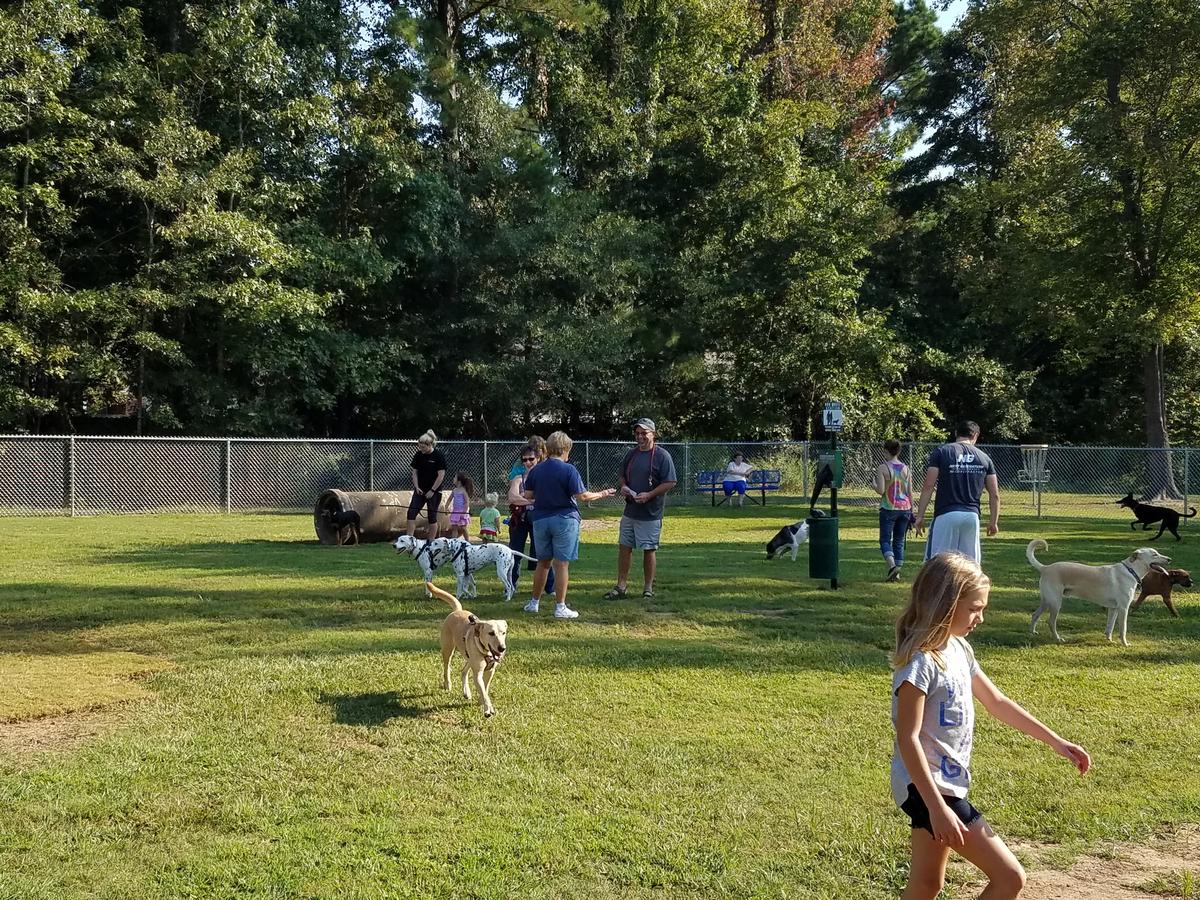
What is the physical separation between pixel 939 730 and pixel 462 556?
7.40m

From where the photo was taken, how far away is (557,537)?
889 centimetres

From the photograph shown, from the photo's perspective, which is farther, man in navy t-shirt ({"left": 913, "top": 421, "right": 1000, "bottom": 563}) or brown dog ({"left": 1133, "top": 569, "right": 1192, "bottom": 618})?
brown dog ({"left": 1133, "top": 569, "right": 1192, "bottom": 618})

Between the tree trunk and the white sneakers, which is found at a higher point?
the tree trunk

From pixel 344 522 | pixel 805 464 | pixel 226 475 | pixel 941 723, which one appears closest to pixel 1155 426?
pixel 805 464

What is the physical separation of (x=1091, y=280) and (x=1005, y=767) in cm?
2568

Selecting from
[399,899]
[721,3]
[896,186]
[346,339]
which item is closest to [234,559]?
[399,899]

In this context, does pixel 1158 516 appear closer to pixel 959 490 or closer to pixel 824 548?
pixel 824 548

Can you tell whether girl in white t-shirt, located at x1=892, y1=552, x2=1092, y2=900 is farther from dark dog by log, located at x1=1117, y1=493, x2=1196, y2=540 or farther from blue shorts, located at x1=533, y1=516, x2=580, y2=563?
dark dog by log, located at x1=1117, y1=493, x2=1196, y2=540

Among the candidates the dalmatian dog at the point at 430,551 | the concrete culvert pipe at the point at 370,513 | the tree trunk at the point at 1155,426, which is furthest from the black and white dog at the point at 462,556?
the tree trunk at the point at 1155,426

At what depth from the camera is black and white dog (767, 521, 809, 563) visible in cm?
1378

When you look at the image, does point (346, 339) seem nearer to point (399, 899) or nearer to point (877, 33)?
point (399, 899)

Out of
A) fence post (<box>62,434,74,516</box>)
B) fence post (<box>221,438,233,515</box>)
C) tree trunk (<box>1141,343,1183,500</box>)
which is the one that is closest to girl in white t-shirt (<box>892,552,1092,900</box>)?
fence post (<box>221,438,233,515</box>)

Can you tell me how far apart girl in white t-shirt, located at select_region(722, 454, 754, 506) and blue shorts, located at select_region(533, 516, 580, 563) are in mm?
15963

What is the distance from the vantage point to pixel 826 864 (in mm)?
4016
